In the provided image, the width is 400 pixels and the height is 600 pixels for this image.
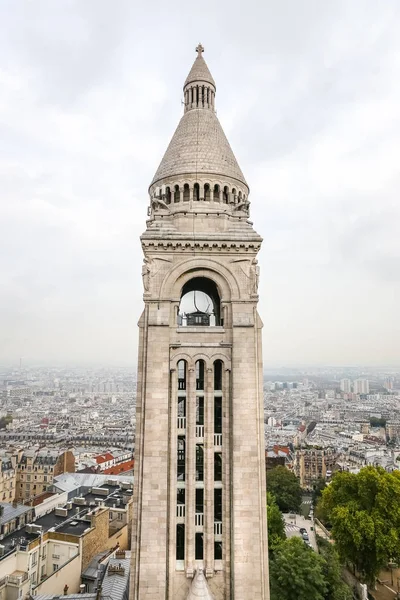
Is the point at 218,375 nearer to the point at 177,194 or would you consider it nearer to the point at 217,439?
the point at 217,439

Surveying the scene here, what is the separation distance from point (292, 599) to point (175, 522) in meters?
20.5

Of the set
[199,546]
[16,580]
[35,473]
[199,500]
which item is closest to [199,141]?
[199,500]

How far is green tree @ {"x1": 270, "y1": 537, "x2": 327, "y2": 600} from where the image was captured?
113ft

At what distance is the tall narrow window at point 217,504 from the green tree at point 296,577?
17519 millimetres

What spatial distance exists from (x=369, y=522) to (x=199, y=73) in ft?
133

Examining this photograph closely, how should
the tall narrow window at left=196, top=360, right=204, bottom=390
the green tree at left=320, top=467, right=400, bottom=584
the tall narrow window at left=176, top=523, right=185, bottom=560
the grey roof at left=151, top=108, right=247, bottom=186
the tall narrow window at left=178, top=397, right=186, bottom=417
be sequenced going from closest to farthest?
the tall narrow window at left=176, top=523, right=185, bottom=560 → the tall narrow window at left=178, top=397, right=186, bottom=417 → the tall narrow window at left=196, top=360, right=204, bottom=390 → the grey roof at left=151, top=108, right=247, bottom=186 → the green tree at left=320, top=467, right=400, bottom=584

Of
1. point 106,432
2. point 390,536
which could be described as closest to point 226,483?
point 390,536

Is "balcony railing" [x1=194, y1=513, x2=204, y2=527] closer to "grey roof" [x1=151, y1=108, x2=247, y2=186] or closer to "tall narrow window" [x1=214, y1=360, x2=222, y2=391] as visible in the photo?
"tall narrow window" [x1=214, y1=360, x2=222, y2=391]

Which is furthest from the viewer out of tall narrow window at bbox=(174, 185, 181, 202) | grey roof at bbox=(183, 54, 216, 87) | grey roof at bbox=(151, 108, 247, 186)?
grey roof at bbox=(183, 54, 216, 87)

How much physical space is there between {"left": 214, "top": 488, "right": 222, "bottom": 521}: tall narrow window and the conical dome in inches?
680

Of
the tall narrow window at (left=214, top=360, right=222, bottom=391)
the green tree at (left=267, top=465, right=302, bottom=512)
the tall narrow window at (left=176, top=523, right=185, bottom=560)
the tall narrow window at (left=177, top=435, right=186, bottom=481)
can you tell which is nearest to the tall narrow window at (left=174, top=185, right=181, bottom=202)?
the tall narrow window at (left=214, top=360, right=222, bottom=391)

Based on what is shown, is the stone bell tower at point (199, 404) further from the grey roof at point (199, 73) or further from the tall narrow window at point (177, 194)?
the grey roof at point (199, 73)

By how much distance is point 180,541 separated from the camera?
2164cm

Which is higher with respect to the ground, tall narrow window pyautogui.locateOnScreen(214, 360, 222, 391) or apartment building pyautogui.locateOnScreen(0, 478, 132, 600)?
tall narrow window pyautogui.locateOnScreen(214, 360, 222, 391)
